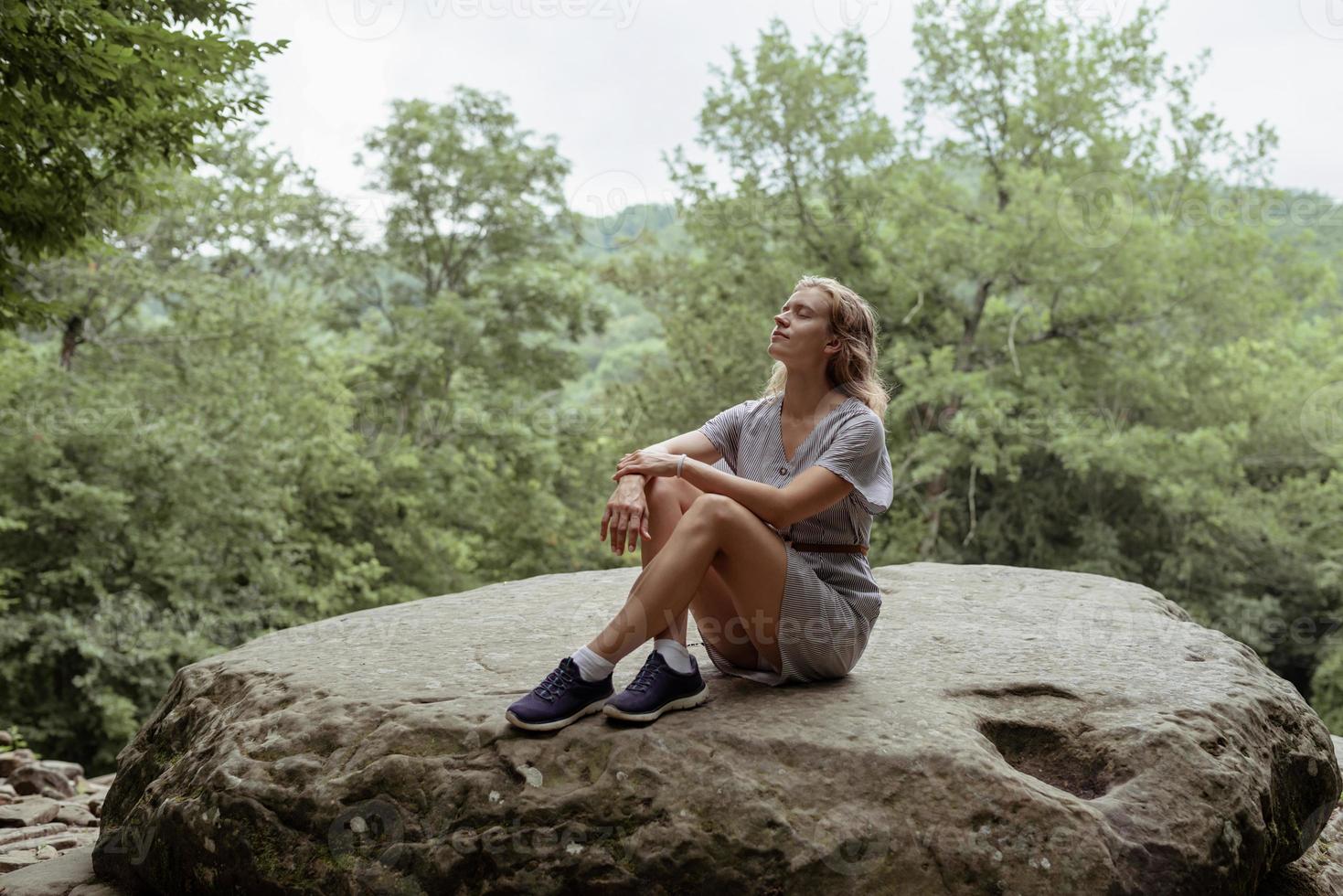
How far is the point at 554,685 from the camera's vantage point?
3746 mm

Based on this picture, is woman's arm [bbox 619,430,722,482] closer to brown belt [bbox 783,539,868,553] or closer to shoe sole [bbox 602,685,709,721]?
brown belt [bbox 783,539,868,553]

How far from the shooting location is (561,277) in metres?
19.8

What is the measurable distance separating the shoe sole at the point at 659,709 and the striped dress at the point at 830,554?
0.34 metres

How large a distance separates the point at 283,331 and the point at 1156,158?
46.3 ft

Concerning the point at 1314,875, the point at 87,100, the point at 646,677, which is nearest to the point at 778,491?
the point at 646,677

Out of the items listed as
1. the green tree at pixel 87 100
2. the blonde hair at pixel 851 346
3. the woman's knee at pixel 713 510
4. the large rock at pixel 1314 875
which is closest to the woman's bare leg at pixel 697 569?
the woman's knee at pixel 713 510

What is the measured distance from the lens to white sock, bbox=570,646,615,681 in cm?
373

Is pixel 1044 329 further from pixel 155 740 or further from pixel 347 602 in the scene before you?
pixel 155 740

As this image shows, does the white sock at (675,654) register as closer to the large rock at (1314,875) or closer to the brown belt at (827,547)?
the brown belt at (827,547)

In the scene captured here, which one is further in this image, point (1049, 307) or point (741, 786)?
point (1049, 307)

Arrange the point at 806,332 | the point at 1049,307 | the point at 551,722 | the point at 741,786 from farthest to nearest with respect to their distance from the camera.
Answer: the point at 1049,307
the point at 806,332
the point at 551,722
the point at 741,786

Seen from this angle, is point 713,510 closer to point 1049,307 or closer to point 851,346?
point 851,346

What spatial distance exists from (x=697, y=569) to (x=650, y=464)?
0.46 meters

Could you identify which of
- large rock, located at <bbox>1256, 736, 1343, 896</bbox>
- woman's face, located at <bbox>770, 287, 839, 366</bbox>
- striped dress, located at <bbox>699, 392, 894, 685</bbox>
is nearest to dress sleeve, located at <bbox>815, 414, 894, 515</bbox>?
striped dress, located at <bbox>699, 392, 894, 685</bbox>
